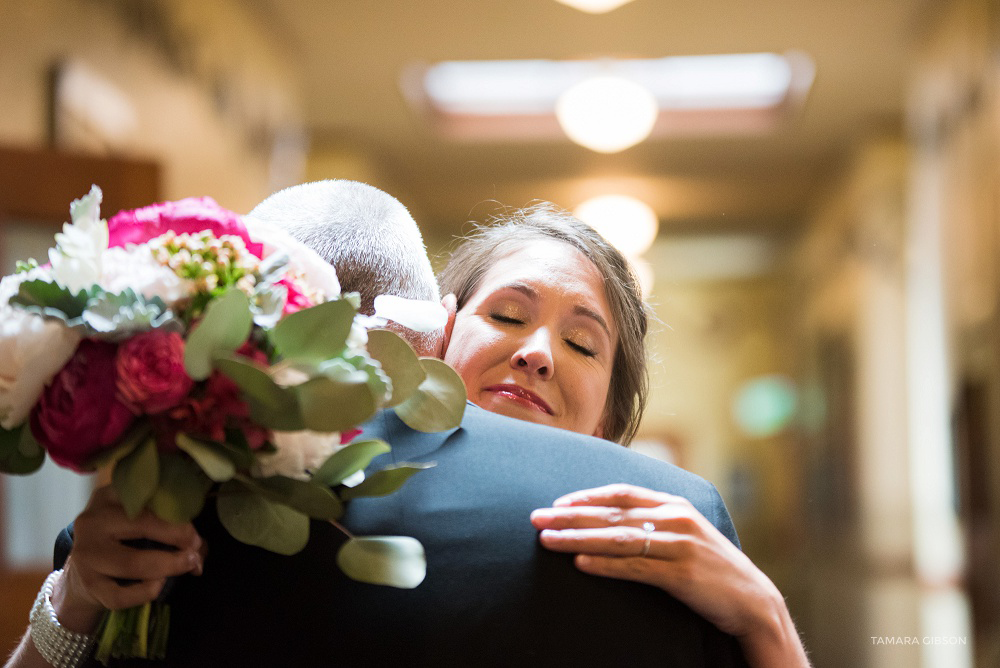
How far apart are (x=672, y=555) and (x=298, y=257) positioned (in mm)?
417

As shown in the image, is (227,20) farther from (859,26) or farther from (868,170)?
(868,170)

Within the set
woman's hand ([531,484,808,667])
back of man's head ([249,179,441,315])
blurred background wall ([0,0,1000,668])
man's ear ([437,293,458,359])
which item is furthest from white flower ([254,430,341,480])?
blurred background wall ([0,0,1000,668])

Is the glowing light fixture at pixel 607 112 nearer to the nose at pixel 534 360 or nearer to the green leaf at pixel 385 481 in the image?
the nose at pixel 534 360

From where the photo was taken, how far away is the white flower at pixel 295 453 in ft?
2.38

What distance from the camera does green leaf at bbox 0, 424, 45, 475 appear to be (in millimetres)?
771

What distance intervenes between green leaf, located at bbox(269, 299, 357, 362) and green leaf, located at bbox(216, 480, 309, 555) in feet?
0.41

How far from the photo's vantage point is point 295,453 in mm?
730

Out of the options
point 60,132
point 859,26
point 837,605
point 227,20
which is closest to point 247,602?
point 60,132

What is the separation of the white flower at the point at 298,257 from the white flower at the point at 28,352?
0.15 meters

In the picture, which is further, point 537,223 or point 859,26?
point 859,26

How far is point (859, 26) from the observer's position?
17.1 ft

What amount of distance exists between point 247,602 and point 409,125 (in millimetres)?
5723

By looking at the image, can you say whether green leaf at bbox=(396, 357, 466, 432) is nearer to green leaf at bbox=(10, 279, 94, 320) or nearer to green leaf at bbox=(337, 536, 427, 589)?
green leaf at bbox=(337, 536, 427, 589)

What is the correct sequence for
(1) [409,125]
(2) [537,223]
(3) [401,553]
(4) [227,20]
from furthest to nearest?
(1) [409,125] < (4) [227,20] < (2) [537,223] < (3) [401,553]
